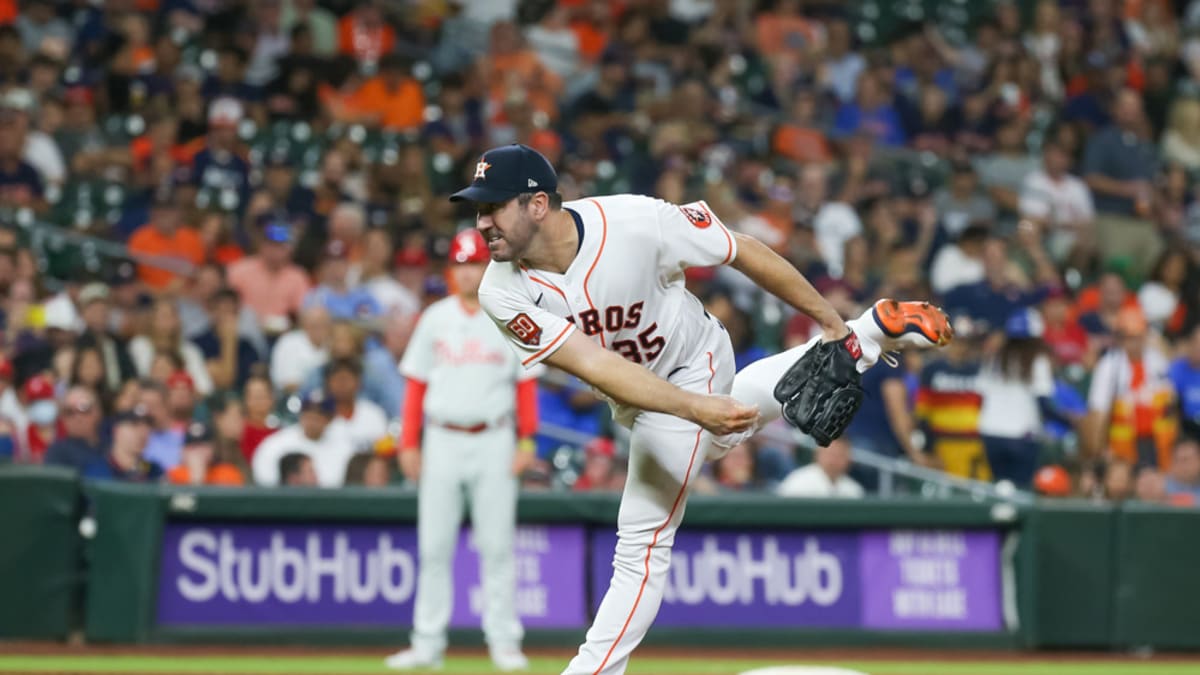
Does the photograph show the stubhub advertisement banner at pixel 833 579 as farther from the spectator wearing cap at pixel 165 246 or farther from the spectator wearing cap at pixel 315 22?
the spectator wearing cap at pixel 315 22

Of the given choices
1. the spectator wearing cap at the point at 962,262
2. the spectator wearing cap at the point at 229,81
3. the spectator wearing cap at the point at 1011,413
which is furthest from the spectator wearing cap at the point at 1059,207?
the spectator wearing cap at the point at 229,81

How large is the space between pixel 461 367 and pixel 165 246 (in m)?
4.35

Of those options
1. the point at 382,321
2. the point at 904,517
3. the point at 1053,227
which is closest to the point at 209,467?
the point at 382,321

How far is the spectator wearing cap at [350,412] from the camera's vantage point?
11.1 meters

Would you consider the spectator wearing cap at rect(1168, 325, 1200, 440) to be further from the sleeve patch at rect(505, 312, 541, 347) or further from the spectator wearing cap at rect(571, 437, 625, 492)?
the sleeve patch at rect(505, 312, 541, 347)

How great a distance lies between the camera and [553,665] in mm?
9562

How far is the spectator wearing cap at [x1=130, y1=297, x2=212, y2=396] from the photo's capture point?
37.8 ft

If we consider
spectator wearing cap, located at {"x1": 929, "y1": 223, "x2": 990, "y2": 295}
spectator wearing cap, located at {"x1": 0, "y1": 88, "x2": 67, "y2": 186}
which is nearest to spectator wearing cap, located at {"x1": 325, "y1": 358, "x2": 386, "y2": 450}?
spectator wearing cap, located at {"x1": 0, "y1": 88, "x2": 67, "y2": 186}

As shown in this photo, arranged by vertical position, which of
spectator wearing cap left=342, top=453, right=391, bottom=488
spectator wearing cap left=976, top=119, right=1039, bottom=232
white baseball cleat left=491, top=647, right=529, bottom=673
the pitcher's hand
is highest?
spectator wearing cap left=976, top=119, right=1039, bottom=232

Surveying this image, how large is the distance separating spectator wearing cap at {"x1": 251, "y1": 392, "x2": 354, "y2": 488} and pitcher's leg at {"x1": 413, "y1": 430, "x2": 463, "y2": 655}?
73.6 inches

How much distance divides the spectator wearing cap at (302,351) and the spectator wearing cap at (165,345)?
18.8 inches

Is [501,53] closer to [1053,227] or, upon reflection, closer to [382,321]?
[382,321]

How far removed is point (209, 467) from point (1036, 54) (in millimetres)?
9903

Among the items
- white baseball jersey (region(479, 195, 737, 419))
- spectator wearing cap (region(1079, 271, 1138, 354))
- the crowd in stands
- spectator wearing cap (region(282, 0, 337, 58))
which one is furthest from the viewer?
spectator wearing cap (region(282, 0, 337, 58))
